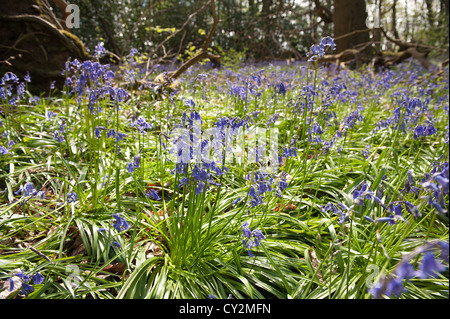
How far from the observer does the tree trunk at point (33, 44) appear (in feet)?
15.6

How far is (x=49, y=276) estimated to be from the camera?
1677 millimetres

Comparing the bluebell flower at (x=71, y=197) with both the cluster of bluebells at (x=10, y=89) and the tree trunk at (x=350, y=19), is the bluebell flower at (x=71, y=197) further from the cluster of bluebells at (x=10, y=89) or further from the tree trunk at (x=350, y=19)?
the tree trunk at (x=350, y=19)

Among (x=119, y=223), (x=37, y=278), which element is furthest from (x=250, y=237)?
(x=37, y=278)

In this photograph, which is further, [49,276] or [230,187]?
[230,187]

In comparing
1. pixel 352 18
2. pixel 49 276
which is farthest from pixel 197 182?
pixel 352 18

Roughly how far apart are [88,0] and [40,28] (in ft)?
28.1

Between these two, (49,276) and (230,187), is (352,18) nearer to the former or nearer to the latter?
(230,187)

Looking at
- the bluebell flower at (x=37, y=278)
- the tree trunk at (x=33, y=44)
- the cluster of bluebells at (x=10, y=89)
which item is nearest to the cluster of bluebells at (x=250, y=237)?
the bluebell flower at (x=37, y=278)

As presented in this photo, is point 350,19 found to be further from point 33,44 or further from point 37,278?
point 37,278

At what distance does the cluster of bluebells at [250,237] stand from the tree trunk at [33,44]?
198 inches

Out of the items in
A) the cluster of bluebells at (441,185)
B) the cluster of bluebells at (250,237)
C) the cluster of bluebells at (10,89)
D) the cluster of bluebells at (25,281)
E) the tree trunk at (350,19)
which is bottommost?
the cluster of bluebells at (25,281)

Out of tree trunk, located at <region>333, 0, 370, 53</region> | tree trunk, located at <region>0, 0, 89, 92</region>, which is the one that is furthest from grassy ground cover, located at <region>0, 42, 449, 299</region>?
tree trunk, located at <region>333, 0, 370, 53</region>

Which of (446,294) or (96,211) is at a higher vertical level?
(96,211)

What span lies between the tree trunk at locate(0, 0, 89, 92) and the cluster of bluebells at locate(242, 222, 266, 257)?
16.5 ft
